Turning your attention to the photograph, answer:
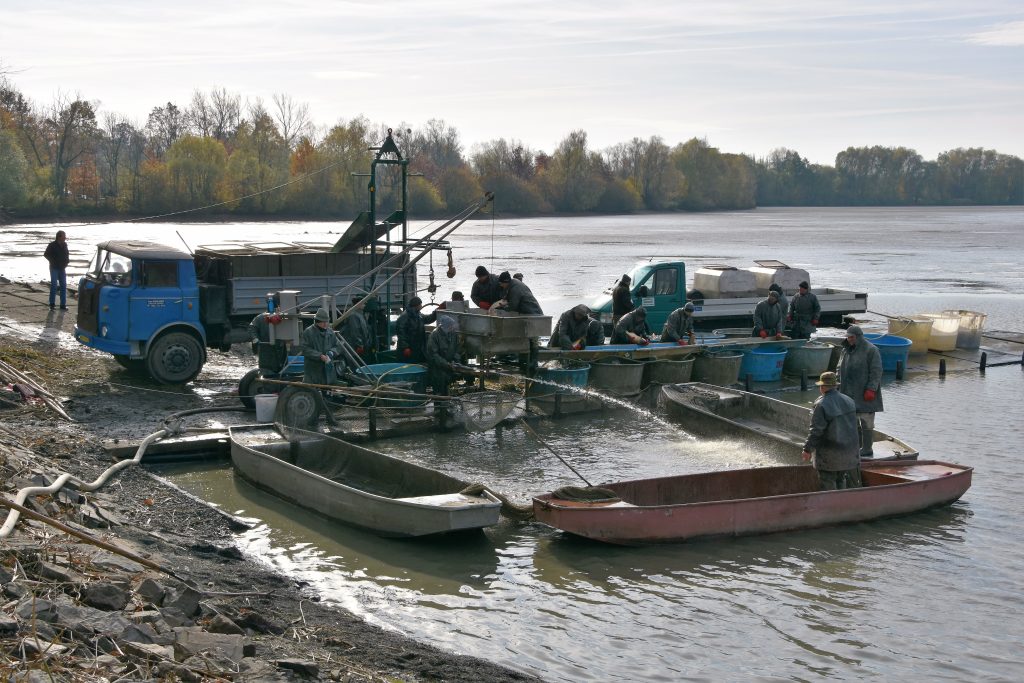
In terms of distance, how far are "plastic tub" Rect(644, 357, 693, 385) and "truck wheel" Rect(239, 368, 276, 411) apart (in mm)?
6689

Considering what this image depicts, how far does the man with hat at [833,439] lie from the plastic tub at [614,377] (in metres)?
6.22

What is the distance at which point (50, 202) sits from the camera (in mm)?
77188

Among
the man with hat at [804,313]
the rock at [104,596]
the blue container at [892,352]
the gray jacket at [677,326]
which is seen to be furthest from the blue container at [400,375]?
the blue container at [892,352]

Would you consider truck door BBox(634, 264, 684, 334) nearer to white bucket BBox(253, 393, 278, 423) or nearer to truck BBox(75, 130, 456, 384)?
truck BBox(75, 130, 456, 384)

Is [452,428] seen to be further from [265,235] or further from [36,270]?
[265,235]

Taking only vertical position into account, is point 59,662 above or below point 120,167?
below

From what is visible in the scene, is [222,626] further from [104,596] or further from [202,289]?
[202,289]

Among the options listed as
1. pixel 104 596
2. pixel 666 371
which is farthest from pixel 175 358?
pixel 104 596

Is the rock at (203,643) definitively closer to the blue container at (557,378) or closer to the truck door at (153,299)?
the blue container at (557,378)

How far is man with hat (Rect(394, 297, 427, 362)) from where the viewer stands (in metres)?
17.0

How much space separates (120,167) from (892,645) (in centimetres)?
11357

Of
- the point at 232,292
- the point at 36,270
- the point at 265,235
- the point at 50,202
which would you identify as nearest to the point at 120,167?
the point at 50,202

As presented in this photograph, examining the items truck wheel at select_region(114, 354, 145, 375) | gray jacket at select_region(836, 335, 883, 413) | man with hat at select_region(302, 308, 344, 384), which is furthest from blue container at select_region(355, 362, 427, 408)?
gray jacket at select_region(836, 335, 883, 413)

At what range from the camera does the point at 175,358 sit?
55.8 ft
